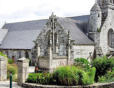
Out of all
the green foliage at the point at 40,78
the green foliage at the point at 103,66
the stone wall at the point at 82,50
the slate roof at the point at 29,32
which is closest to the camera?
the green foliage at the point at 40,78

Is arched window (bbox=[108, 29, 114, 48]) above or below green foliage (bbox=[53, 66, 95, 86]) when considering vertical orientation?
above

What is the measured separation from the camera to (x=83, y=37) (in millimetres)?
29781

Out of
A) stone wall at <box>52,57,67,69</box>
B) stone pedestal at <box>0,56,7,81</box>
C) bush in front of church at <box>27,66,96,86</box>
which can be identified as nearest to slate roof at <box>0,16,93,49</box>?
stone wall at <box>52,57,67,69</box>

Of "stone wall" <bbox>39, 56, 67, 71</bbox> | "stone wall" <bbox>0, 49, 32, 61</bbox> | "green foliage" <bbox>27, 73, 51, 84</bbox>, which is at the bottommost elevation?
"green foliage" <bbox>27, 73, 51, 84</bbox>

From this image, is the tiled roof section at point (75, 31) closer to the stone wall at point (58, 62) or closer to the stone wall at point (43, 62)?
the stone wall at point (58, 62)

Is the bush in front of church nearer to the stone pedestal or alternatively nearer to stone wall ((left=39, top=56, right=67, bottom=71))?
the stone pedestal

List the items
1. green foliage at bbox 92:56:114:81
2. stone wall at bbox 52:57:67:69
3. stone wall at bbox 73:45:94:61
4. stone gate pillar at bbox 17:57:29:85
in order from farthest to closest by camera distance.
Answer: stone wall at bbox 73:45:94:61 → green foliage at bbox 92:56:114:81 → stone wall at bbox 52:57:67:69 → stone gate pillar at bbox 17:57:29:85

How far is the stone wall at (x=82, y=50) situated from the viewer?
27.5m

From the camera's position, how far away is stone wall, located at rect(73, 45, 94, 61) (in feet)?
90.4

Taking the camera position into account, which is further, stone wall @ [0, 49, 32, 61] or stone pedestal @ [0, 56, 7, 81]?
stone wall @ [0, 49, 32, 61]

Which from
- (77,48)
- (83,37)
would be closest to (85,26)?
(83,37)

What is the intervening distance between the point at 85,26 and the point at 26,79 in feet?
65.4

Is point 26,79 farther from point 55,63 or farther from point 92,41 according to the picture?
point 92,41

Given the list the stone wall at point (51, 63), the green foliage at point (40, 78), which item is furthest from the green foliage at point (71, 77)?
the stone wall at point (51, 63)
